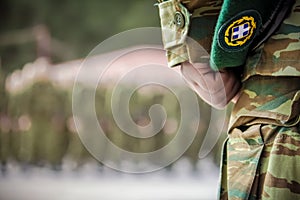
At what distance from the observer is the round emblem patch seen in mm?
738

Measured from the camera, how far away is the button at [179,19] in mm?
780

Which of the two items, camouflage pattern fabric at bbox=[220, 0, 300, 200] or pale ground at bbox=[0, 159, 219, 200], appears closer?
camouflage pattern fabric at bbox=[220, 0, 300, 200]

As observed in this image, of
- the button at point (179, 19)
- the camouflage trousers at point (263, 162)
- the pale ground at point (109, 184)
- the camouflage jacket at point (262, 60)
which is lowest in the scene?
the pale ground at point (109, 184)

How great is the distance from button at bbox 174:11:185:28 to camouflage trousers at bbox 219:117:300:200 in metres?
0.15

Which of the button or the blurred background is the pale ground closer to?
the blurred background

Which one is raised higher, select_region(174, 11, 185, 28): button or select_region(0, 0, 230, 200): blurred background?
select_region(174, 11, 185, 28): button

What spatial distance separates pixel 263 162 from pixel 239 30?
156 mm

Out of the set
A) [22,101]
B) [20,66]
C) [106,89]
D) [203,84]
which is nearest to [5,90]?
[22,101]

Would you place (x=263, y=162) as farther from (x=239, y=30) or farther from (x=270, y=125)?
(x=239, y=30)

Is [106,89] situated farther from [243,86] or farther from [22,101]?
[243,86]

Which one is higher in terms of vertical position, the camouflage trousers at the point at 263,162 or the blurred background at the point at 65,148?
the camouflage trousers at the point at 263,162

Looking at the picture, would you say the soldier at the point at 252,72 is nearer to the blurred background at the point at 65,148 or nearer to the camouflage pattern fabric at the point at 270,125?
the camouflage pattern fabric at the point at 270,125

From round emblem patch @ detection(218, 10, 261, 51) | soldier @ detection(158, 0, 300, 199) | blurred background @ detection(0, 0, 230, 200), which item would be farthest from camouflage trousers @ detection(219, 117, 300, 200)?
blurred background @ detection(0, 0, 230, 200)

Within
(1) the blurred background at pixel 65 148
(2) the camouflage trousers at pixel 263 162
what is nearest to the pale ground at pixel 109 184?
(1) the blurred background at pixel 65 148
